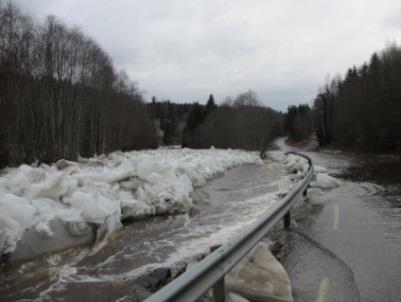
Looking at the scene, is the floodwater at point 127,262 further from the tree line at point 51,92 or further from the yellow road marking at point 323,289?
the tree line at point 51,92

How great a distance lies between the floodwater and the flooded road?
1.92 meters

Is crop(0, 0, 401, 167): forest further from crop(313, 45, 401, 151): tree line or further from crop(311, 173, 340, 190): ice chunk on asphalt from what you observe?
crop(311, 173, 340, 190): ice chunk on asphalt

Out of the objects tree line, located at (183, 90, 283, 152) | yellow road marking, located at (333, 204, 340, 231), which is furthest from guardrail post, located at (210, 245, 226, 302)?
tree line, located at (183, 90, 283, 152)

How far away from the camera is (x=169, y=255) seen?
27.8ft

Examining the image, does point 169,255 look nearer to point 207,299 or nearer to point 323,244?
point 323,244

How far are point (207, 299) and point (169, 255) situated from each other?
3.52m

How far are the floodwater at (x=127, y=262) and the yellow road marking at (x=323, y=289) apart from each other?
7.62 ft

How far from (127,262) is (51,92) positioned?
34096 millimetres

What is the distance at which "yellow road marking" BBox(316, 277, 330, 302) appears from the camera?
4961mm

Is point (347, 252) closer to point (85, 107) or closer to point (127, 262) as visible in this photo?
point (127, 262)

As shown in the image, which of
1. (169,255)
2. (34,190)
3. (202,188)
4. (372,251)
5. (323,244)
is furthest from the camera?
(202,188)

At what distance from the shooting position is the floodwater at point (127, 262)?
21.3 feet

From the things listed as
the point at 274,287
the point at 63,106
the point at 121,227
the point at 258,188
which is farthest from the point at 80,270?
the point at 63,106

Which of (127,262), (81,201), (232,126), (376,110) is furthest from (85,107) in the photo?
(232,126)
